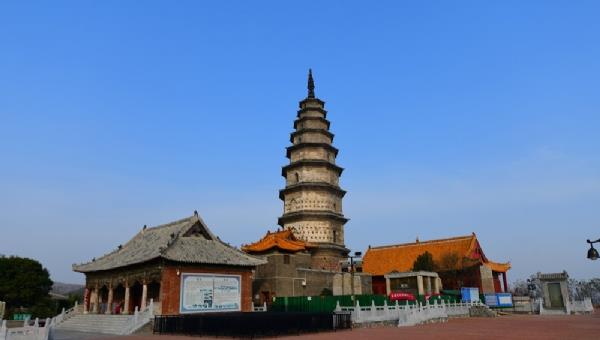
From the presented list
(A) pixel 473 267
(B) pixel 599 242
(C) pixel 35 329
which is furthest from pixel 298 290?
(B) pixel 599 242

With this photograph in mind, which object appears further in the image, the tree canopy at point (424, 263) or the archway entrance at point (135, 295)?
the tree canopy at point (424, 263)

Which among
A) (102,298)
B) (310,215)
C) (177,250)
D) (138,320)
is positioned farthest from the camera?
(310,215)

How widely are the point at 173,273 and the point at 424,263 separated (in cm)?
2809

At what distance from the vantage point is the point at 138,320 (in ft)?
75.4

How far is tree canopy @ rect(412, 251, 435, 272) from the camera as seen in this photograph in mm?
44719

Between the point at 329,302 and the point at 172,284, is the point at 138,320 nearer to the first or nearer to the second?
the point at 172,284

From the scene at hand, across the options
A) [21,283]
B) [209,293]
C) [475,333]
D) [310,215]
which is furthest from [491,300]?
[21,283]

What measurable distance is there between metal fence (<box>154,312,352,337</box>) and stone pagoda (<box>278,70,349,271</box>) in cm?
2157

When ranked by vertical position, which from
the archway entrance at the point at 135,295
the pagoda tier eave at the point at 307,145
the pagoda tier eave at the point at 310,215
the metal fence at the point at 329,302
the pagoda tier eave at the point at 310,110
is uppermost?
the pagoda tier eave at the point at 310,110

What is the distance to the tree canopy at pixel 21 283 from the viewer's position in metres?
47.4

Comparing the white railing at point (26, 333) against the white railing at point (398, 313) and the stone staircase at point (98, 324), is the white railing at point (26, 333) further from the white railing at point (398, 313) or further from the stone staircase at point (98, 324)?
the white railing at point (398, 313)

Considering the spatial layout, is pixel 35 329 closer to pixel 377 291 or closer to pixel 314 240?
pixel 314 240

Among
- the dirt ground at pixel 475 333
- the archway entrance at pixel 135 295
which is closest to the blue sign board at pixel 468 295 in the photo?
the dirt ground at pixel 475 333

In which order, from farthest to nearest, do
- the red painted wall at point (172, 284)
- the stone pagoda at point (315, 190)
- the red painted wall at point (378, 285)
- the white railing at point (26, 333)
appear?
the red painted wall at point (378, 285), the stone pagoda at point (315, 190), the red painted wall at point (172, 284), the white railing at point (26, 333)
